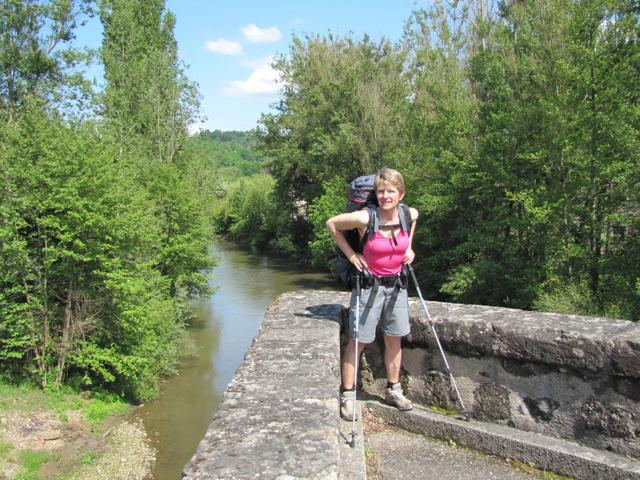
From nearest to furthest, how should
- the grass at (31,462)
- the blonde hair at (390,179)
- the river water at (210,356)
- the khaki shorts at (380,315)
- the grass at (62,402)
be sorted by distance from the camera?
the blonde hair at (390,179) → the khaki shorts at (380,315) → the grass at (31,462) → the grass at (62,402) → the river water at (210,356)

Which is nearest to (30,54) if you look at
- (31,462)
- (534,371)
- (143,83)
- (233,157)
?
(143,83)

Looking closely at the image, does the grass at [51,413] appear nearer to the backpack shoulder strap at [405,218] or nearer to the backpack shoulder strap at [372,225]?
the backpack shoulder strap at [372,225]

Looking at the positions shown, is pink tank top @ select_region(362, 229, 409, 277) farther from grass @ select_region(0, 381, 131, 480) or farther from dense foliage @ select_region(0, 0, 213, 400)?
dense foliage @ select_region(0, 0, 213, 400)

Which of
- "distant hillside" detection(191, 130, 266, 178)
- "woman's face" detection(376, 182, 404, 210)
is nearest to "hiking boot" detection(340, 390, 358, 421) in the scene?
"woman's face" detection(376, 182, 404, 210)

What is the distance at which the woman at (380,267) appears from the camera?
3.75m

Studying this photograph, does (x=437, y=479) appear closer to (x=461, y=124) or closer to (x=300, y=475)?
(x=300, y=475)

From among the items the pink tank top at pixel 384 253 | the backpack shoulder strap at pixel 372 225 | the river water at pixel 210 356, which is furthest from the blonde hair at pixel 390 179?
the river water at pixel 210 356

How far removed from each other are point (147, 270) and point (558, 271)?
12734 millimetres

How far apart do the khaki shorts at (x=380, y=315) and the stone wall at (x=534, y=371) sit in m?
0.27

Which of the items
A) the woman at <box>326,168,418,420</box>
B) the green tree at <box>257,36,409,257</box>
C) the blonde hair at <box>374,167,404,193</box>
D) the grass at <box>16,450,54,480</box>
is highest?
the green tree at <box>257,36,409,257</box>

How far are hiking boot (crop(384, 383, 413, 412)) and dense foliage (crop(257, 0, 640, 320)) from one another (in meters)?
11.5

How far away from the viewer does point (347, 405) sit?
3.77 m

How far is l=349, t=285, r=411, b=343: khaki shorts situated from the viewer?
3854 mm

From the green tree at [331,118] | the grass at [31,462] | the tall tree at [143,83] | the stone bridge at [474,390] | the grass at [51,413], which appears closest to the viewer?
the stone bridge at [474,390]
